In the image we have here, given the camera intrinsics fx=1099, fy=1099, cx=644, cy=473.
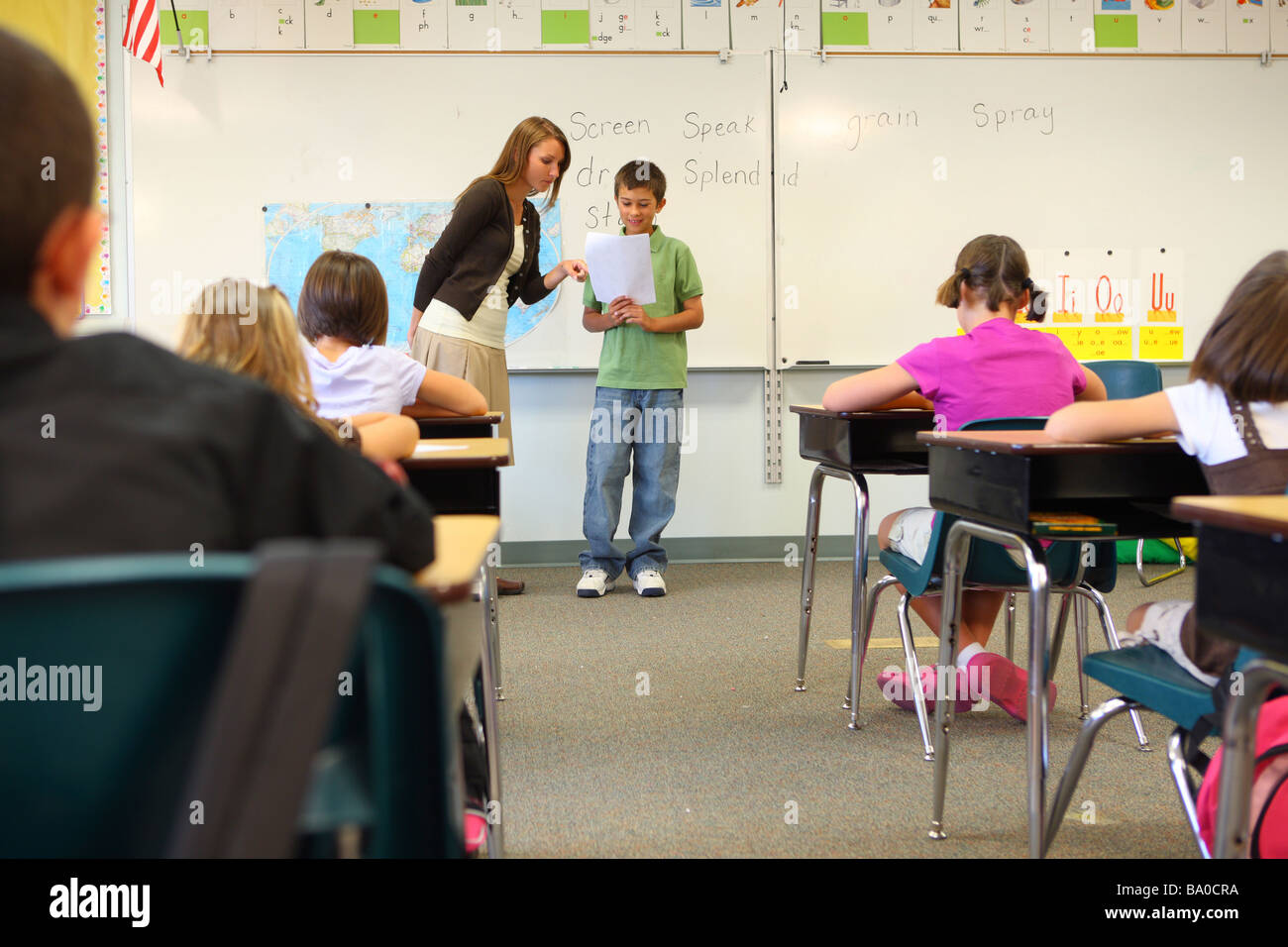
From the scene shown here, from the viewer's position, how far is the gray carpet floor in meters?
1.97

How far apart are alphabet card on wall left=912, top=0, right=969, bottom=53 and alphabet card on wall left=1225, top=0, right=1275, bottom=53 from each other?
1.24 metres

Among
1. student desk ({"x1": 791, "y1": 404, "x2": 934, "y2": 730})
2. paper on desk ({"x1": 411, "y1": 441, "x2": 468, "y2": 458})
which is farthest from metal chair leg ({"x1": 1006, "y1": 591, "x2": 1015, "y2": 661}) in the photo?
paper on desk ({"x1": 411, "y1": 441, "x2": 468, "y2": 458})

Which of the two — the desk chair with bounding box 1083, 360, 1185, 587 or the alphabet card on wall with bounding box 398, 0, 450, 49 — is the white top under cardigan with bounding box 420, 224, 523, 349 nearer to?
the alphabet card on wall with bounding box 398, 0, 450, 49

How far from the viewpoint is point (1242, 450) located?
1534 millimetres

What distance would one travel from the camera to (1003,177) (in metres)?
4.84

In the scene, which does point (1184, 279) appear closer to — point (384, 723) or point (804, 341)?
point (804, 341)

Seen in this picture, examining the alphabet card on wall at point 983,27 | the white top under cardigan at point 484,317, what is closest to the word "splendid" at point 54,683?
the white top under cardigan at point 484,317

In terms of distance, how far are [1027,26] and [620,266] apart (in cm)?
230

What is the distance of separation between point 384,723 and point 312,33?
183 inches

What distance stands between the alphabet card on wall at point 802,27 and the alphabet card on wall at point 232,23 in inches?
87.6

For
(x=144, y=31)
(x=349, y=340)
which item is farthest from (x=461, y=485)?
(x=144, y=31)

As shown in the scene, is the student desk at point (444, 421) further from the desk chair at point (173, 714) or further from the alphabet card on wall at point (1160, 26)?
the alphabet card on wall at point (1160, 26)

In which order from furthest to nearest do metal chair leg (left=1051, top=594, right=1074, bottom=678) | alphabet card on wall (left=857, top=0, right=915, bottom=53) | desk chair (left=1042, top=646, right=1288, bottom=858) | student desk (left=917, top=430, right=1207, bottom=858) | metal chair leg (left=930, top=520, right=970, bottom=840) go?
alphabet card on wall (left=857, top=0, right=915, bottom=53) → metal chair leg (left=1051, top=594, right=1074, bottom=678) → metal chair leg (left=930, top=520, right=970, bottom=840) → student desk (left=917, top=430, right=1207, bottom=858) → desk chair (left=1042, top=646, right=1288, bottom=858)
